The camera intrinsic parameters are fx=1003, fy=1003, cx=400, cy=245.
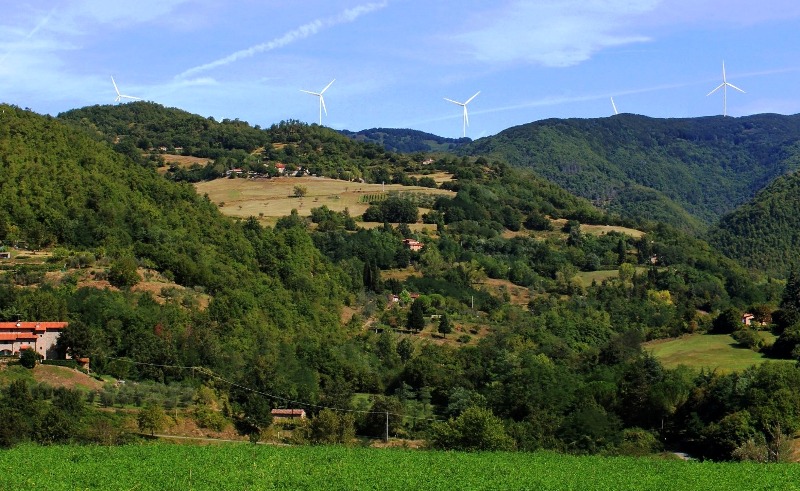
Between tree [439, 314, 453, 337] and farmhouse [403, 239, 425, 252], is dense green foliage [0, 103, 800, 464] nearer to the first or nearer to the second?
farmhouse [403, 239, 425, 252]

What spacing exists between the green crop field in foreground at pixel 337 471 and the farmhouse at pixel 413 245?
7671cm

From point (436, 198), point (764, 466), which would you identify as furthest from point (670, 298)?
point (764, 466)

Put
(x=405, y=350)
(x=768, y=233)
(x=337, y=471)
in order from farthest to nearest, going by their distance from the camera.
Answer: (x=768, y=233) → (x=405, y=350) → (x=337, y=471)

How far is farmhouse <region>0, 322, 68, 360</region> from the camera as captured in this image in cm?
6094

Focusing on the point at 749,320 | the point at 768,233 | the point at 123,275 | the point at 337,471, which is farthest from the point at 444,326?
the point at 768,233

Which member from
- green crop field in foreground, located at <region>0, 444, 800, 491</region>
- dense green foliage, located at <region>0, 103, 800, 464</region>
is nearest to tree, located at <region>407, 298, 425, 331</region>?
dense green foliage, located at <region>0, 103, 800, 464</region>

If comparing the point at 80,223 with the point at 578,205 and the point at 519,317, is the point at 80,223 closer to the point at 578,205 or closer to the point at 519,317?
the point at 519,317

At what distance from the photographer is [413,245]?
120938 millimetres

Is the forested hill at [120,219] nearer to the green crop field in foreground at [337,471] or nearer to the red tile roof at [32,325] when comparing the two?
the red tile roof at [32,325]

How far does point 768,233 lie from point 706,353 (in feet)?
322

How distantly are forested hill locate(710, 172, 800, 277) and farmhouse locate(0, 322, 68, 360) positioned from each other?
118311 mm

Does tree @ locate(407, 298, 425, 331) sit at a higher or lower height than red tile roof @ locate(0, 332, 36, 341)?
lower

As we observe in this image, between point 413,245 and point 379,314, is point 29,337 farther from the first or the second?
point 413,245

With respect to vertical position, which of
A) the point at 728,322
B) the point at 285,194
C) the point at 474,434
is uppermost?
the point at 285,194
